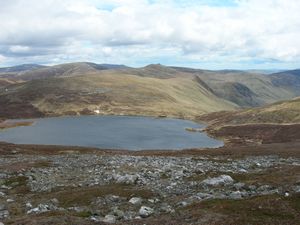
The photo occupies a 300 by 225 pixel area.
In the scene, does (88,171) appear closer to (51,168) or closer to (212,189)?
(51,168)

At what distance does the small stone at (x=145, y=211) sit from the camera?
3112 centimetres

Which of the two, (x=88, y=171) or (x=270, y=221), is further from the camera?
(x=88, y=171)

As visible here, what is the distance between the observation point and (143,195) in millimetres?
38500

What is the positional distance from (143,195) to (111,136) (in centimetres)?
11729

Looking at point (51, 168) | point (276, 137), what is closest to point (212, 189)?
point (51, 168)

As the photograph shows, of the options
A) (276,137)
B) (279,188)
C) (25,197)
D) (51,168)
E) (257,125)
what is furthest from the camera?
(257,125)

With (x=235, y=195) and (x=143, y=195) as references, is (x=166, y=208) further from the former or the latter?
(x=235, y=195)

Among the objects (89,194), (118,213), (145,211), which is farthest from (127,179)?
(145,211)

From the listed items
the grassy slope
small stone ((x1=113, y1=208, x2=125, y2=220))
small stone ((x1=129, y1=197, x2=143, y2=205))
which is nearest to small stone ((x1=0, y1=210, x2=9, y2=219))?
small stone ((x1=113, y1=208, x2=125, y2=220))

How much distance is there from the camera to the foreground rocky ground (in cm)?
2886

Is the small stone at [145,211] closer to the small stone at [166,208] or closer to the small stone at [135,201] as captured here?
the small stone at [166,208]

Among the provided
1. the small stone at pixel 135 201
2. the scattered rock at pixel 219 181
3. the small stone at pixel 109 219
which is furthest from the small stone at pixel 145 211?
the scattered rock at pixel 219 181

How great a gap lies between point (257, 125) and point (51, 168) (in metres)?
116

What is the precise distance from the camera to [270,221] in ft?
86.9
